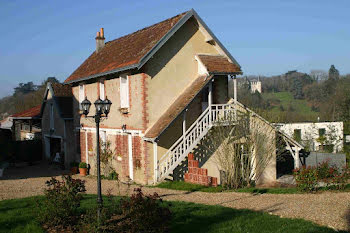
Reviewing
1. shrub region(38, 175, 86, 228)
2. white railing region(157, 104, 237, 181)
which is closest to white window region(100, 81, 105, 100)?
white railing region(157, 104, 237, 181)

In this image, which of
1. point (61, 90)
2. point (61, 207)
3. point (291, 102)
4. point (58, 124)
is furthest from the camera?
point (291, 102)

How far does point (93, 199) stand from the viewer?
1230 cm

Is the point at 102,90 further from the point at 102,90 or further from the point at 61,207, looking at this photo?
the point at 61,207

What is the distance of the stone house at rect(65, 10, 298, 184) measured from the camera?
635 inches

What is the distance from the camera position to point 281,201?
1153 centimetres

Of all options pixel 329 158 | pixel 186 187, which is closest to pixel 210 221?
pixel 186 187

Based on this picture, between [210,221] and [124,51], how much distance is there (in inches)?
478

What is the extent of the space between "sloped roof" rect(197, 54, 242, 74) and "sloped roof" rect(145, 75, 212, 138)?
0.54 meters

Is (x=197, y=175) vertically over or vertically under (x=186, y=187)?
over

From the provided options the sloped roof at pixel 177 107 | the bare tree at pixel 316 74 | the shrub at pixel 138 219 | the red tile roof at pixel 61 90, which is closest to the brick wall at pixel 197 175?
the sloped roof at pixel 177 107

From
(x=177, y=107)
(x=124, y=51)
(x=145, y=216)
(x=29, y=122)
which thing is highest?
(x=124, y=51)

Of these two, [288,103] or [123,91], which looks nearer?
[123,91]

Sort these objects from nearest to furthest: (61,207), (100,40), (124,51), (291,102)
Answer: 1. (61,207)
2. (124,51)
3. (100,40)
4. (291,102)

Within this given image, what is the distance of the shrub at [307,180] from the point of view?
1280cm
